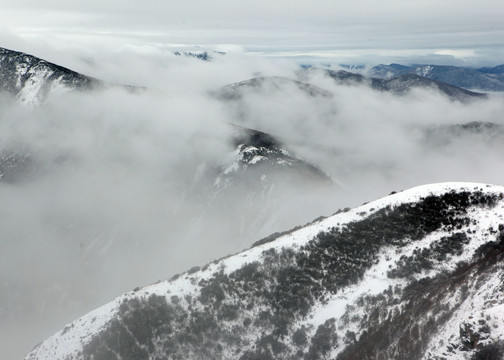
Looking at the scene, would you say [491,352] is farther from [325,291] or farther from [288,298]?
[288,298]

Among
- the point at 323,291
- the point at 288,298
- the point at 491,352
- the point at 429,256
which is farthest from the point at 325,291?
the point at 491,352

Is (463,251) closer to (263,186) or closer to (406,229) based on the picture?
(406,229)

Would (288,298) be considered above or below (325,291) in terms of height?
below

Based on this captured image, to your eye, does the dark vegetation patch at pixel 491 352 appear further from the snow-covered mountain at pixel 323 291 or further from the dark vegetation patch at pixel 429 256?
the dark vegetation patch at pixel 429 256

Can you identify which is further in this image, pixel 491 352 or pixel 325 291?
pixel 325 291

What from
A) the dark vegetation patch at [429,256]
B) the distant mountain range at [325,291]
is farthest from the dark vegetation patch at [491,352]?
the dark vegetation patch at [429,256]
